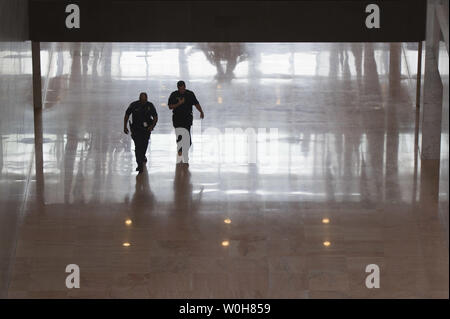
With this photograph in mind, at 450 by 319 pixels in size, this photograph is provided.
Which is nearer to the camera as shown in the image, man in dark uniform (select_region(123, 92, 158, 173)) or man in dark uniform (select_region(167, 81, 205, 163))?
man in dark uniform (select_region(123, 92, 158, 173))

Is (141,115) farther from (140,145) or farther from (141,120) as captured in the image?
(140,145)

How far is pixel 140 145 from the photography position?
1598cm

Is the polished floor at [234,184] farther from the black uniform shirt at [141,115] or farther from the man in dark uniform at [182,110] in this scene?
the black uniform shirt at [141,115]

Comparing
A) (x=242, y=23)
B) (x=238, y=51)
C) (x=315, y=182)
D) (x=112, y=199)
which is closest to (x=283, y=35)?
(x=242, y=23)

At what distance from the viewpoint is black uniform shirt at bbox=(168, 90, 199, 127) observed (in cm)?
1627

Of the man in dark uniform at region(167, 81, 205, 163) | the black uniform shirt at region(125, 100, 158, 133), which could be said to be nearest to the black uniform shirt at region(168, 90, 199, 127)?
the man in dark uniform at region(167, 81, 205, 163)

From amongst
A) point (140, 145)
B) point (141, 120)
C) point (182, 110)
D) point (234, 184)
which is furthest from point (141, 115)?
point (234, 184)

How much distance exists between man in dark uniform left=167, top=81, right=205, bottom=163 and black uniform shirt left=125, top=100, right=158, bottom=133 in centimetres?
43

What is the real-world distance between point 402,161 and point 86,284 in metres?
6.33

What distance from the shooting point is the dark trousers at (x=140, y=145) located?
52.3 feet

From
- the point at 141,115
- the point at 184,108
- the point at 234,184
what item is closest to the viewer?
the point at 234,184

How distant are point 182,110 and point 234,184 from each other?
1.74m

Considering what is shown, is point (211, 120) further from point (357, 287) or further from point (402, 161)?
point (357, 287)

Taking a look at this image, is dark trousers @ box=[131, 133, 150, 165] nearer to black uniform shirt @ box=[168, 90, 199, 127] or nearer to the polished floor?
the polished floor
